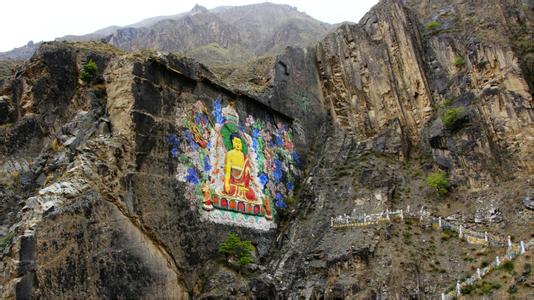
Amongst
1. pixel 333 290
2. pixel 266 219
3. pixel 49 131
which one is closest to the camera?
pixel 333 290

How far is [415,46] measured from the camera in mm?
35156

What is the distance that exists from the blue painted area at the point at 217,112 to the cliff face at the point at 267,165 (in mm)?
120

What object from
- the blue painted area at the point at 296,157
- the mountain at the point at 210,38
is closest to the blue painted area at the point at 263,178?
the blue painted area at the point at 296,157

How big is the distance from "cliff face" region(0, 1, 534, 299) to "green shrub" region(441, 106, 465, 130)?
0.14 meters

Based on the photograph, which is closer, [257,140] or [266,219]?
[266,219]

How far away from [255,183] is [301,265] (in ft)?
17.9

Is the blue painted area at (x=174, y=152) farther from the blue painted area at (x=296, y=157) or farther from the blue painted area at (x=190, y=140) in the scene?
the blue painted area at (x=296, y=157)

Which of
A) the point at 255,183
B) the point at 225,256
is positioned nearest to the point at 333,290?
the point at 225,256

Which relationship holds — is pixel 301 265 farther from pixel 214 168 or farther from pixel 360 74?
pixel 360 74

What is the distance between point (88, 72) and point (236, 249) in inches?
457

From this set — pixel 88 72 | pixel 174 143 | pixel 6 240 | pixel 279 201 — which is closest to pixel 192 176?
pixel 174 143

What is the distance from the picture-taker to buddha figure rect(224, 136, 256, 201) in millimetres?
25875

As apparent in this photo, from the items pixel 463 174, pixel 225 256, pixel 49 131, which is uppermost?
pixel 49 131

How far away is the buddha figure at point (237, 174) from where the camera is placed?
25.9 meters
